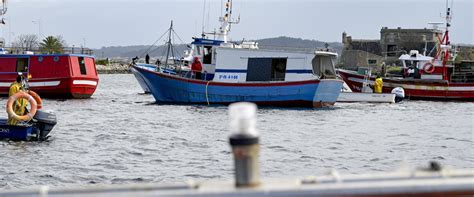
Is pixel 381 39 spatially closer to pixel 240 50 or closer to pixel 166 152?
pixel 240 50

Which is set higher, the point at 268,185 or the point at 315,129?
the point at 268,185

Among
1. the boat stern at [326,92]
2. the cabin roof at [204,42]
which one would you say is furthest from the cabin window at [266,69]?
the cabin roof at [204,42]

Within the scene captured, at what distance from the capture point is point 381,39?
118m

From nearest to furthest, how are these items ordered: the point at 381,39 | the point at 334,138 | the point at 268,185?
the point at 268,185, the point at 334,138, the point at 381,39

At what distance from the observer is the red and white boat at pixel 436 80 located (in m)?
49.8

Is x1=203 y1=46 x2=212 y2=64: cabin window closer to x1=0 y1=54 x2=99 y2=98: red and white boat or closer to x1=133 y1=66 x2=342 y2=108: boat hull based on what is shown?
x1=133 y1=66 x2=342 y2=108: boat hull

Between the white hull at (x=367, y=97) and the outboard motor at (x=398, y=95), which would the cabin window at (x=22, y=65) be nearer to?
the white hull at (x=367, y=97)

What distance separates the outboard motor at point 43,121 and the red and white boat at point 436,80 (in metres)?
30.7

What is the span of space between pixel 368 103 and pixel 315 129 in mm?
16324

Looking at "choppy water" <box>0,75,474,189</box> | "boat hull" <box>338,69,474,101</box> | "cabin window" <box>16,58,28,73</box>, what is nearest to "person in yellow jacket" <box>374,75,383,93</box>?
"boat hull" <box>338,69,474,101</box>

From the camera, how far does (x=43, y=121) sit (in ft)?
73.3

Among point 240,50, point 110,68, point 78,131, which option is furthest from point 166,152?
point 110,68

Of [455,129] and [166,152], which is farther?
[455,129]

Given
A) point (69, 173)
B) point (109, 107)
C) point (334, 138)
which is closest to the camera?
point (69, 173)
